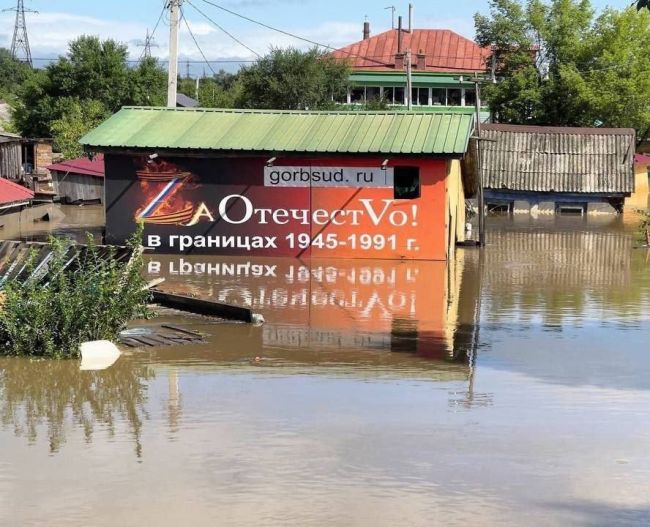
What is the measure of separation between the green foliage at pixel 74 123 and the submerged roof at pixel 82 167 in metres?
4.40

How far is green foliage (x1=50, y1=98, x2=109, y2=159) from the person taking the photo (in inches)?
1944

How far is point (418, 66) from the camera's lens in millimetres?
79938

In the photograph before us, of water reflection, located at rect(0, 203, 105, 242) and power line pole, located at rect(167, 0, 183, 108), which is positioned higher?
power line pole, located at rect(167, 0, 183, 108)

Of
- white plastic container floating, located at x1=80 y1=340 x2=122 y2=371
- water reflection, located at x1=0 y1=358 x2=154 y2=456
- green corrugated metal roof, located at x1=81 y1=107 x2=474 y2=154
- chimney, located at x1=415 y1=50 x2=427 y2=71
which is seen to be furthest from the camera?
chimney, located at x1=415 y1=50 x2=427 y2=71

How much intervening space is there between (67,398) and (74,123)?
131ft

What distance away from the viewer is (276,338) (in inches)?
667

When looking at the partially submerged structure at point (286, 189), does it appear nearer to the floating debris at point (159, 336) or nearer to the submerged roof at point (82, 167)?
the floating debris at point (159, 336)

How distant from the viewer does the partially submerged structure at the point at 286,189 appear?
1046 inches

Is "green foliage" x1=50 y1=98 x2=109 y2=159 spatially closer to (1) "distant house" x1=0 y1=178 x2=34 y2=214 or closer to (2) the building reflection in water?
(1) "distant house" x1=0 y1=178 x2=34 y2=214

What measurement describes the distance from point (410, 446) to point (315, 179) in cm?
1658

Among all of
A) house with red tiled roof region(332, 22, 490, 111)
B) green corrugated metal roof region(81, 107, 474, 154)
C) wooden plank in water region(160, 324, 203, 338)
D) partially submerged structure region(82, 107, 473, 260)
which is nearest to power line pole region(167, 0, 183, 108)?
green corrugated metal roof region(81, 107, 474, 154)

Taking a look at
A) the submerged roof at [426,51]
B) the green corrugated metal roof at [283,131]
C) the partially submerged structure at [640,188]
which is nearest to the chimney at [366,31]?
the submerged roof at [426,51]

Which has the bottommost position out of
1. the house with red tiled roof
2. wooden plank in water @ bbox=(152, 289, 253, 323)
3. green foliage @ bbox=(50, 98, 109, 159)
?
wooden plank in water @ bbox=(152, 289, 253, 323)

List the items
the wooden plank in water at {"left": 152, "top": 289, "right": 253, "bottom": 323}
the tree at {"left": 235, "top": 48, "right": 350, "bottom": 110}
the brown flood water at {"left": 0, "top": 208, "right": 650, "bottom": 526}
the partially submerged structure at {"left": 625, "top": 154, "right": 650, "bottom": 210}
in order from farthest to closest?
the tree at {"left": 235, "top": 48, "right": 350, "bottom": 110} → the partially submerged structure at {"left": 625, "top": 154, "right": 650, "bottom": 210} → the wooden plank in water at {"left": 152, "top": 289, "right": 253, "bottom": 323} → the brown flood water at {"left": 0, "top": 208, "right": 650, "bottom": 526}
